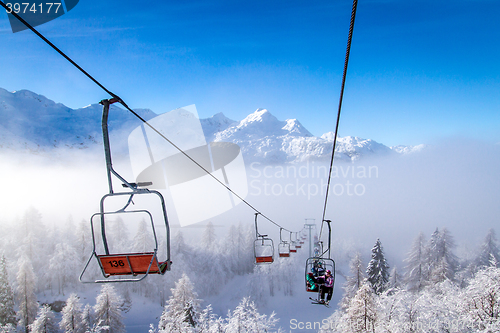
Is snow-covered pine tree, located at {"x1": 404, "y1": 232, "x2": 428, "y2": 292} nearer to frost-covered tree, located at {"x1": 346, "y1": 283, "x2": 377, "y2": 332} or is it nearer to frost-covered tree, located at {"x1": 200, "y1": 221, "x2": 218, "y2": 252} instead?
frost-covered tree, located at {"x1": 346, "y1": 283, "x2": 377, "y2": 332}

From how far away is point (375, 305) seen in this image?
21.3 metres

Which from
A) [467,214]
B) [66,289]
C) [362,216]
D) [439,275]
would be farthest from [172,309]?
[467,214]

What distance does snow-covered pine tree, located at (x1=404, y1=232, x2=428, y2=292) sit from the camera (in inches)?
1607

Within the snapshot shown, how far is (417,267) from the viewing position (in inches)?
1657

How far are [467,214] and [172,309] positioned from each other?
659 ft

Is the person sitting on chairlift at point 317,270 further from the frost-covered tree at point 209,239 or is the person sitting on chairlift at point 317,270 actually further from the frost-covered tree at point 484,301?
the frost-covered tree at point 209,239

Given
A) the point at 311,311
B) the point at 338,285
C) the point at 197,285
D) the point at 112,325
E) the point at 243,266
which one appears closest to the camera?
the point at 112,325

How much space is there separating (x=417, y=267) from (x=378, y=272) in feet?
46.4

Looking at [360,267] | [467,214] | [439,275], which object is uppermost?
[360,267]

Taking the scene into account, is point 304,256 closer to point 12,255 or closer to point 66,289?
point 66,289

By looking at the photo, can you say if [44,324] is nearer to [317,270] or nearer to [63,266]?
[63,266]

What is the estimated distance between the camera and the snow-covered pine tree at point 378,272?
3294 cm

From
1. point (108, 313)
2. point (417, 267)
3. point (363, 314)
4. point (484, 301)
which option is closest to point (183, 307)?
point (108, 313)

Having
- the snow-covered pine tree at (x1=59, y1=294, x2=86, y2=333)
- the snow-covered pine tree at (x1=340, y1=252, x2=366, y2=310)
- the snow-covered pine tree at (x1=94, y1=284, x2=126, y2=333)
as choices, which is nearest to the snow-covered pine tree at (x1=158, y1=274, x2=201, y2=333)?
the snow-covered pine tree at (x1=94, y1=284, x2=126, y2=333)
